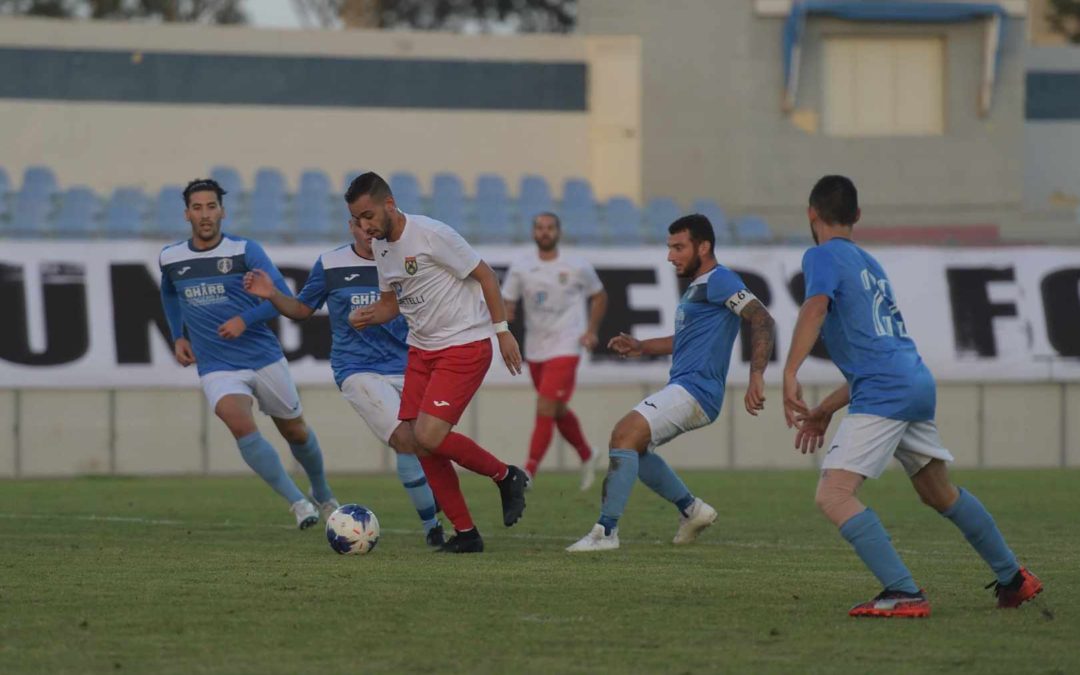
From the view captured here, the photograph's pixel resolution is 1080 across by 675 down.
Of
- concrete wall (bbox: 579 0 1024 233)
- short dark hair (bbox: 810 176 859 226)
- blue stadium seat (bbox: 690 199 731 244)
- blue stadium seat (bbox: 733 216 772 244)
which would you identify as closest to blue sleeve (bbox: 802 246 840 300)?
short dark hair (bbox: 810 176 859 226)

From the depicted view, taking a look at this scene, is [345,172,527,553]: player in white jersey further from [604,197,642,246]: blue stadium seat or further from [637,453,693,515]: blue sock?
[604,197,642,246]: blue stadium seat

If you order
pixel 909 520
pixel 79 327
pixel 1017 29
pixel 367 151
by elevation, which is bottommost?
pixel 909 520

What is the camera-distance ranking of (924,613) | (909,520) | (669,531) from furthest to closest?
1. (909,520)
2. (669,531)
3. (924,613)

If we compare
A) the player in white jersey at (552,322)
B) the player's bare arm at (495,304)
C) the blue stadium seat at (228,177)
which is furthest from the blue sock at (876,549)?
the blue stadium seat at (228,177)

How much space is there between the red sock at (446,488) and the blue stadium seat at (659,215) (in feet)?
45.4

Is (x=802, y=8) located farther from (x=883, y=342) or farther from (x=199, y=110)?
(x=883, y=342)

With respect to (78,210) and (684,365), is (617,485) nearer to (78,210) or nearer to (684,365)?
(684,365)

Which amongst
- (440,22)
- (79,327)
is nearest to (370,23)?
(440,22)

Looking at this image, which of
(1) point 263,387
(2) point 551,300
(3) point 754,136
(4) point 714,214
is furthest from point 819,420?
(3) point 754,136

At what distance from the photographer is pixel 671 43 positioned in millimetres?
27891

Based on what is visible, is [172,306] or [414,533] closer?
[414,533]

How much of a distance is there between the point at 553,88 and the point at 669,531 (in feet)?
55.1

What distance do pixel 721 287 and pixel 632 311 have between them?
9695mm

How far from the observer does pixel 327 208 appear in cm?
2361
